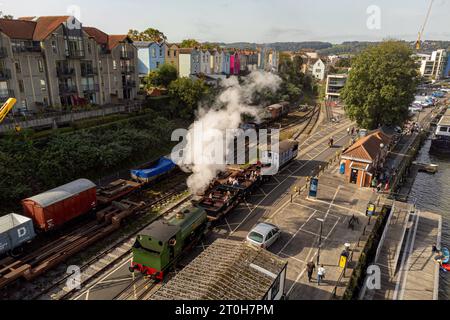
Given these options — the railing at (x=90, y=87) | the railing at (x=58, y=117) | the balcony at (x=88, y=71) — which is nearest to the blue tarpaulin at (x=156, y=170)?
the railing at (x=58, y=117)

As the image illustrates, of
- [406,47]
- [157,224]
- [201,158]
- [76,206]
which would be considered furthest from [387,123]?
[76,206]

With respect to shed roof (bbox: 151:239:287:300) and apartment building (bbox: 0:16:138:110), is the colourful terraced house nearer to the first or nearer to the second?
apartment building (bbox: 0:16:138:110)

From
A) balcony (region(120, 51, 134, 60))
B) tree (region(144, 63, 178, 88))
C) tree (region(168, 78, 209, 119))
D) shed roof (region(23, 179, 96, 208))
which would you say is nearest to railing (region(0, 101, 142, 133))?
tree (region(168, 78, 209, 119))

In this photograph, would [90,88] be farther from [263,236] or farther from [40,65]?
[263,236]

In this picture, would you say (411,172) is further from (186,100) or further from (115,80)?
(115,80)

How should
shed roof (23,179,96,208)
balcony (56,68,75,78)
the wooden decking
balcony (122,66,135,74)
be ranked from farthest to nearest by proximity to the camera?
balcony (122,66,135,74)
balcony (56,68,75,78)
shed roof (23,179,96,208)
the wooden decking

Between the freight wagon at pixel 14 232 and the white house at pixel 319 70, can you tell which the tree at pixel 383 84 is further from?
the white house at pixel 319 70
